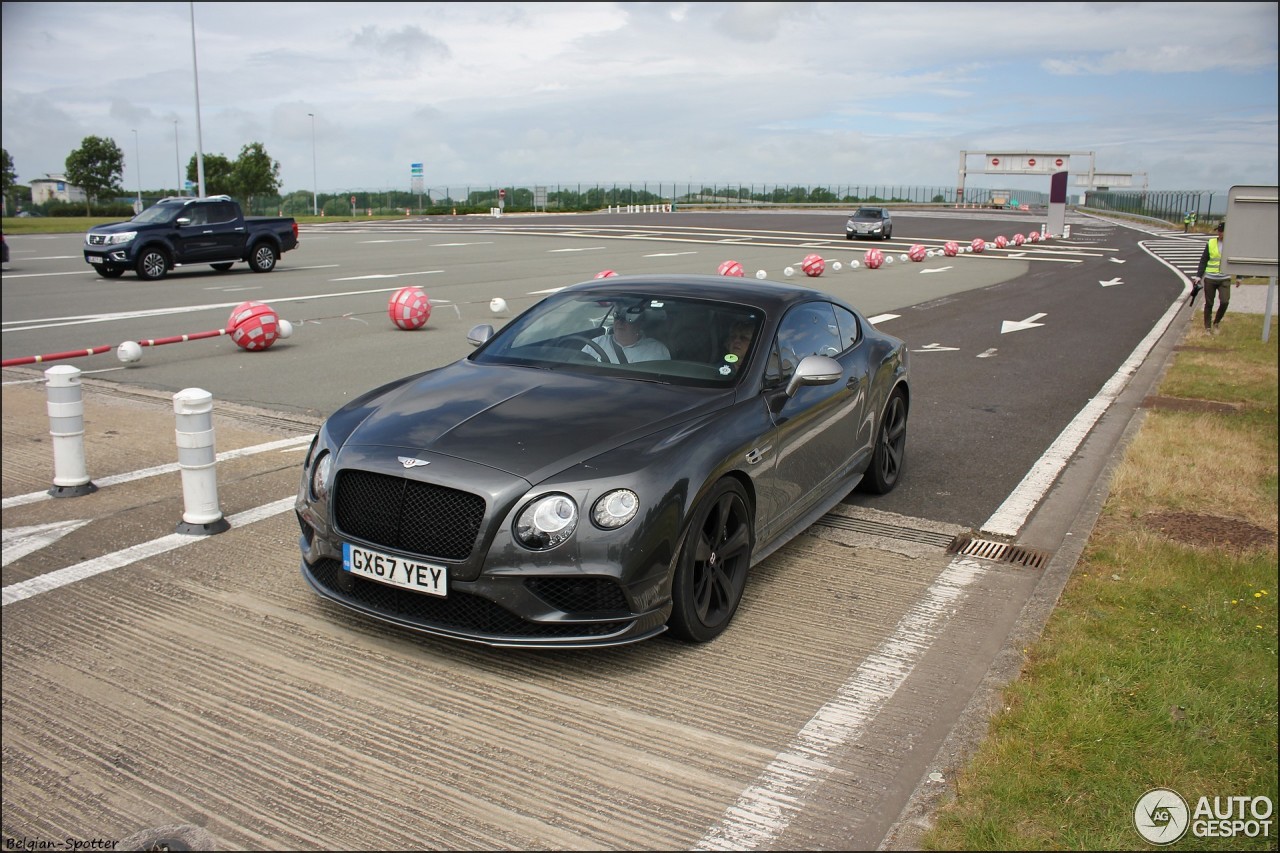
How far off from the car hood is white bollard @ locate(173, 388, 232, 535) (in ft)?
4.13

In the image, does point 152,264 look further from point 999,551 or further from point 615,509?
point 615,509

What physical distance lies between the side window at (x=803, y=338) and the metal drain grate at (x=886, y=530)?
1.06 meters

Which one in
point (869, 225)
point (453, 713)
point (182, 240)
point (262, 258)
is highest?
point (869, 225)

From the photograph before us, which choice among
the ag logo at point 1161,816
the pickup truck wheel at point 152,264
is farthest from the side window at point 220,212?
the ag logo at point 1161,816

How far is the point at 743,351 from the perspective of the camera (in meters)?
5.54

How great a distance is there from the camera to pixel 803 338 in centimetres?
608

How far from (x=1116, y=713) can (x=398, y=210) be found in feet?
271

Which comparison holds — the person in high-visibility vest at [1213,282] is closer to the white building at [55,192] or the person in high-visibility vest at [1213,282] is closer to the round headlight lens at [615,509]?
the round headlight lens at [615,509]

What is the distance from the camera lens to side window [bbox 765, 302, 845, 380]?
18.6ft

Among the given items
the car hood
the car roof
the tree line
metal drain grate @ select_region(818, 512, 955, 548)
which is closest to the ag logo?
the car hood

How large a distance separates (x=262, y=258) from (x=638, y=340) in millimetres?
22058

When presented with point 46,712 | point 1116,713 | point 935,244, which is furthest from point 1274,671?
point 935,244

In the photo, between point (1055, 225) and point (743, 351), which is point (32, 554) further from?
point (1055, 225)

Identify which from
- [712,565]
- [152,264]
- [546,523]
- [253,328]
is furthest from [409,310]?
[546,523]
